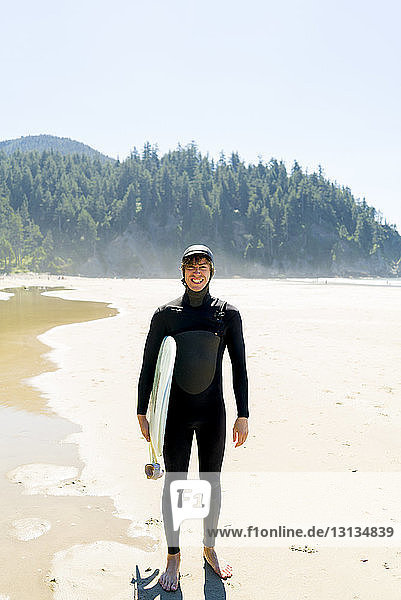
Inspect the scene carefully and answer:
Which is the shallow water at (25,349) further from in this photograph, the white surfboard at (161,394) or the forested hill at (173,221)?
the forested hill at (173,221)

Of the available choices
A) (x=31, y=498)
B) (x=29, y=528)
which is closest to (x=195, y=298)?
(x=29, y=528)

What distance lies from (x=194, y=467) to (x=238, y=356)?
2.68 metres

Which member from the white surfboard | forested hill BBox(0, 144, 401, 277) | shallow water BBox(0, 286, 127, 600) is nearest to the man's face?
the white surfboard

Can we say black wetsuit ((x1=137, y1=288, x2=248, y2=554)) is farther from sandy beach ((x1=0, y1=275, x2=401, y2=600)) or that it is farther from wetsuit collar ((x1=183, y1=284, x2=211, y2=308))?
sandy beach ((x1=0, y1=275, x2=401, y2=600))

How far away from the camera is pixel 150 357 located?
3699 millimetres

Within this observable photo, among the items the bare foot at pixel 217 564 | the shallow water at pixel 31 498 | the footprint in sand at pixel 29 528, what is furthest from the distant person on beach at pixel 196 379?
the footprint in sand at pixel 29 528

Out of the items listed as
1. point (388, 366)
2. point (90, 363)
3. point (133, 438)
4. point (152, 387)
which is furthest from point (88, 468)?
point (388, 366)

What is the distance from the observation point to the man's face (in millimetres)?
3586

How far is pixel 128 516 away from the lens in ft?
15.0

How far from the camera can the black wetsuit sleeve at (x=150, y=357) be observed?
3.66 metres

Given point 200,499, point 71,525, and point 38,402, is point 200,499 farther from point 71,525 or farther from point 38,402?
point 38,402

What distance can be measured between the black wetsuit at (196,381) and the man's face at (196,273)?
0.25ft

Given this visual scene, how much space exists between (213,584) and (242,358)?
1696 mm

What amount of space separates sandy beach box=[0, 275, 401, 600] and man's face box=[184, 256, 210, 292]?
7.35ft
